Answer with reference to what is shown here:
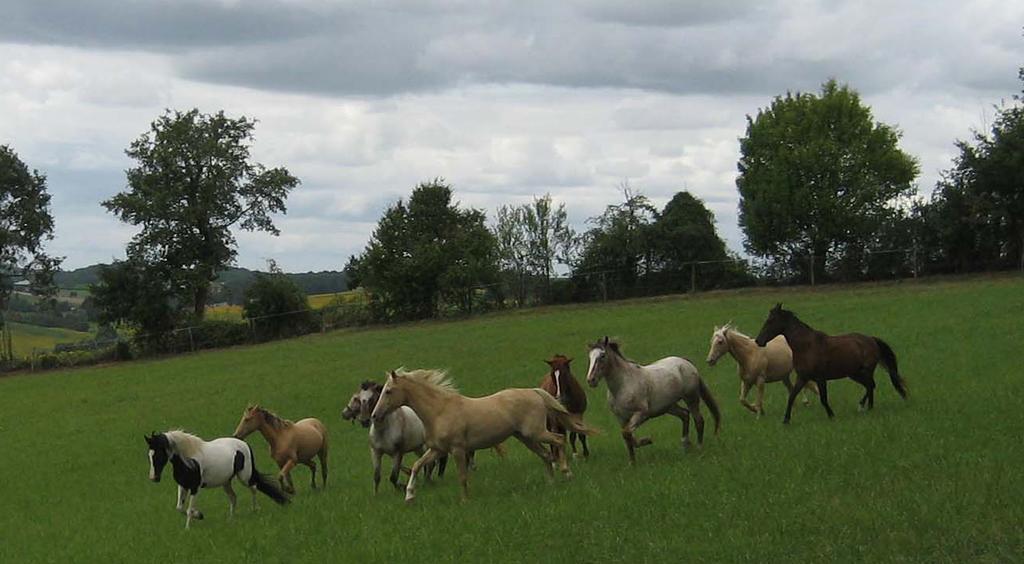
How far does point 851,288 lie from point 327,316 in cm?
2781

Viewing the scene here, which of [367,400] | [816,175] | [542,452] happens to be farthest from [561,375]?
[816,175]

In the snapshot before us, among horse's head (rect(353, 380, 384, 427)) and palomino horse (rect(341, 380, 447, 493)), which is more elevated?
horse's head (rect(353, 380, 384, 427))

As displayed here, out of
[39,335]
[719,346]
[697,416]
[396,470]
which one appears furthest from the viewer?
[39,335]

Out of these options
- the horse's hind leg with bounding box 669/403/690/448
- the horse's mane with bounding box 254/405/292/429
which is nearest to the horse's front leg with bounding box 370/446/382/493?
the horse's mane with bounding box 254/405/292/429

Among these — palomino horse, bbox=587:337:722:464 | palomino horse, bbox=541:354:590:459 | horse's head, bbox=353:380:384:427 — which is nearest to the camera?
palomino horse, bbox=587:337:722:464

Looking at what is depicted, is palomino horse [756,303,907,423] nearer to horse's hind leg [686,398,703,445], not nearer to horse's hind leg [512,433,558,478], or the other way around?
horse's hind leg [686,398,703,445]

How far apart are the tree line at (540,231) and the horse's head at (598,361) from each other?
37.0 meters

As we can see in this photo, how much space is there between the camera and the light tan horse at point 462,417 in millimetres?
14688

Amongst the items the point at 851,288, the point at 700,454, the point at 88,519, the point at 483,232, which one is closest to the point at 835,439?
the point at 700,454

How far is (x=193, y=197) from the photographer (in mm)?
65688

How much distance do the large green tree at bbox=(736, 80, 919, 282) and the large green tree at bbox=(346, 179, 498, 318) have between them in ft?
51.0

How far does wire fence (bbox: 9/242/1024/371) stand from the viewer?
53906 millimetres

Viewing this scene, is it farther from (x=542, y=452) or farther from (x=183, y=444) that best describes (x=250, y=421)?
(x=542, y=452)

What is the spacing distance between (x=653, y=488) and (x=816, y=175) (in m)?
51.4
